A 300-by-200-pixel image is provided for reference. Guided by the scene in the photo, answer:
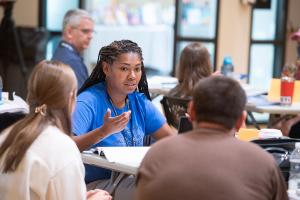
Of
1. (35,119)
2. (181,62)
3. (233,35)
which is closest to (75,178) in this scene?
(35,119)


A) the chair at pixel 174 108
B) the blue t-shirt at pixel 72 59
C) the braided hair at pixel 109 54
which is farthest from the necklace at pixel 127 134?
the blue t-shirt at pixel 72 59

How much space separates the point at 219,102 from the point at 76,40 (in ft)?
11.4

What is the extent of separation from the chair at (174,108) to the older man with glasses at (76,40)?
0.83 meters

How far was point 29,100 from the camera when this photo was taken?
2391 mm

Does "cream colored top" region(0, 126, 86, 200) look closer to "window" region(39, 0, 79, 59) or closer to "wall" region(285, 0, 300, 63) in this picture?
"window" region(39, 0, 79, 59)

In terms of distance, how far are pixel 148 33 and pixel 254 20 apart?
133 cm

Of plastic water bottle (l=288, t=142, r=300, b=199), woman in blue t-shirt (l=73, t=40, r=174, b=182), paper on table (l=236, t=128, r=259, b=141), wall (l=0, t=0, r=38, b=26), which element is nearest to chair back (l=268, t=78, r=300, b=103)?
paper on table (l=236, t=128, r=259, b=141)

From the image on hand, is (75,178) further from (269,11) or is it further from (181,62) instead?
(269,11)

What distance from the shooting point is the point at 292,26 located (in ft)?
25.7

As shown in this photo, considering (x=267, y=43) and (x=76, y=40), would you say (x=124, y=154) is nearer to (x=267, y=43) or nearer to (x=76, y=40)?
(x=76, y=40)

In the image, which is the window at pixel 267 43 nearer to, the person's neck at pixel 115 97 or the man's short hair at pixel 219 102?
the person's neck at pixel 115 97

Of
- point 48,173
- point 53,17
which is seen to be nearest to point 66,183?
point 48,173

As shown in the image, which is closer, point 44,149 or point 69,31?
point 44,149

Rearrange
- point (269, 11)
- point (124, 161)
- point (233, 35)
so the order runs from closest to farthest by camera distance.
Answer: point (124, 161) < point (233, 35) < point (269, 11)
